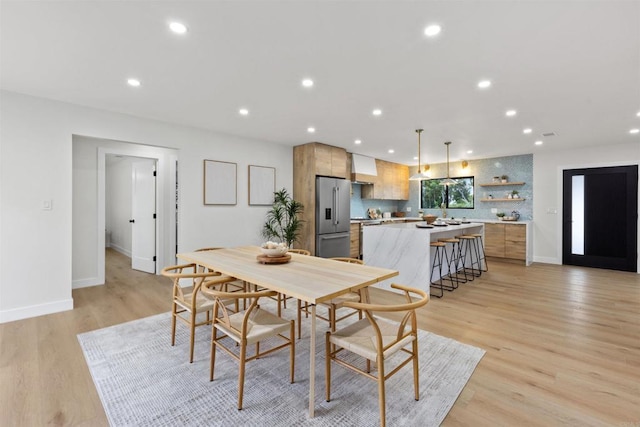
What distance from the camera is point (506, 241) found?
653 centimetres

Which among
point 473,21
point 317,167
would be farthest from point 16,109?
point 473,21

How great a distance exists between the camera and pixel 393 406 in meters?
1.87

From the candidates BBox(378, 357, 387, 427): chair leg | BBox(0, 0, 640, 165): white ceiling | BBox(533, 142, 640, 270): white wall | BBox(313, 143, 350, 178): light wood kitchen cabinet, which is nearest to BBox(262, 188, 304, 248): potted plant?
BBox(313, 143, 350, 178): light wood kitchen cabinet

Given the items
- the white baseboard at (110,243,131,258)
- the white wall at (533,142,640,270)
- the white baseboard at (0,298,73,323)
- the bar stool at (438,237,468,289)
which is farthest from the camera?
the white baseboard at (110,243,131,258)

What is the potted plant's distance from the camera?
5.62 metres

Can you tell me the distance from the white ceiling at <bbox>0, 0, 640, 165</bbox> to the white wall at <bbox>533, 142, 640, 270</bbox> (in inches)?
73.5

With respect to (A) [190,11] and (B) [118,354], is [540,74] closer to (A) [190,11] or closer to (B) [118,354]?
(A) [190,11]

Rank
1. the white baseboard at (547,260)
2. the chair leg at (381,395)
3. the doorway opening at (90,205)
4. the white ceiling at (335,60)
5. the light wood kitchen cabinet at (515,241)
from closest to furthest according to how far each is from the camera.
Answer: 1. the chair leg at (381,395)
2. the white ceiling at (335,60)
3. the doorway opening at (90,205)
4. the light wood kitchen cabinet at (515,241)
5. the white baseboard at (547,260)

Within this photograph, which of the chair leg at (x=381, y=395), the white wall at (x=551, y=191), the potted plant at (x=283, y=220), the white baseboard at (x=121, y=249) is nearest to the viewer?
the chair leg at (x=381, y=395)

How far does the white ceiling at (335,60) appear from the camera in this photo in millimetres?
1916

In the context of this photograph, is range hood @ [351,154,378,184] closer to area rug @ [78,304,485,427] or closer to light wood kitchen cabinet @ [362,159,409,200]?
light wood kitchen cabinet @ [362,159,409,200]

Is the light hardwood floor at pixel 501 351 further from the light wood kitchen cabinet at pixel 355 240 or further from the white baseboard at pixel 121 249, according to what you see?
the white baseboard at pixel 121 249

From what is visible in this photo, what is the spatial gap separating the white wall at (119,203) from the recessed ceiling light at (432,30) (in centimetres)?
694

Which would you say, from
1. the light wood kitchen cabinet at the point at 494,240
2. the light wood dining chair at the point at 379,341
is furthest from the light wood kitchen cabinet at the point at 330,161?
the light wood dining chair at the point at 379,341
